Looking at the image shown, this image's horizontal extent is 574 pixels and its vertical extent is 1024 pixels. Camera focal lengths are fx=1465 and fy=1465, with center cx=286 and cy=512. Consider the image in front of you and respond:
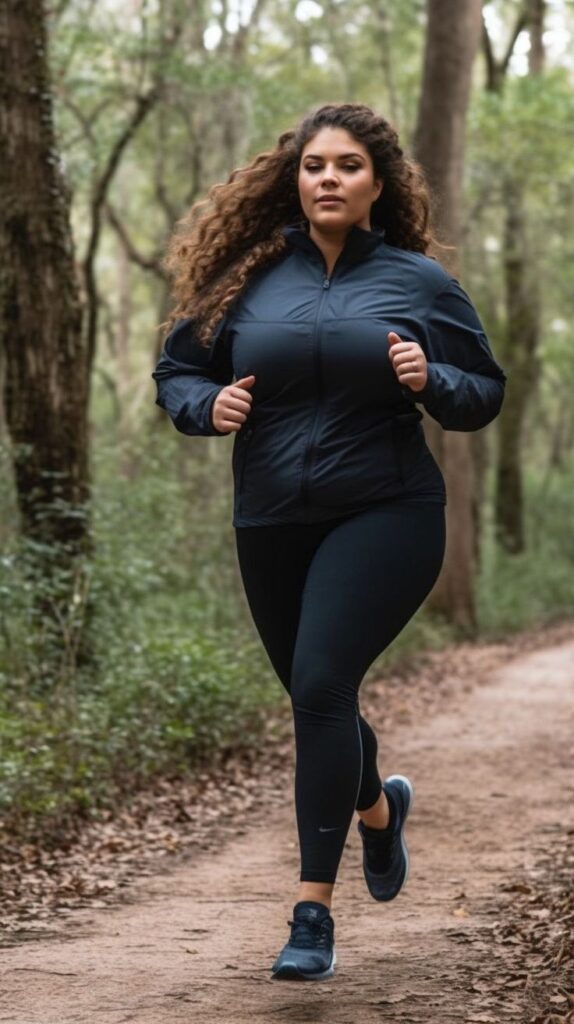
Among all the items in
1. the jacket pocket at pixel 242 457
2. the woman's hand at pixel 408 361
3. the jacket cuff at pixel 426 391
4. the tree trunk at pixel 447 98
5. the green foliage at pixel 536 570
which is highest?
the tree trunk at pixel 447 98

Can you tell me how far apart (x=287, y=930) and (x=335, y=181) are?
257 centimetres

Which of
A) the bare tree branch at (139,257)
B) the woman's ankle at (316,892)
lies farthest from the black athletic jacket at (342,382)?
the bare tree branch at (139,257)

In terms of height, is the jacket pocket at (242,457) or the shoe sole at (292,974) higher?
the jacket pocket at (242,457)

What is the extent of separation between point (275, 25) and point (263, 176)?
2466 centimetres

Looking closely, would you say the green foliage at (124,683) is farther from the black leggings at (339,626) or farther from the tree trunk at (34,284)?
the black leggings at (339,626)

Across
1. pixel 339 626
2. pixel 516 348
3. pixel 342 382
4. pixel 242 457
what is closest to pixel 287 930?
pixel 339 626

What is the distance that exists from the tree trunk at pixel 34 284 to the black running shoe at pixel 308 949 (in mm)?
5724

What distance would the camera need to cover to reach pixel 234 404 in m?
4.09

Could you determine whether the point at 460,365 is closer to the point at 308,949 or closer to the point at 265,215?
the point at 265,215

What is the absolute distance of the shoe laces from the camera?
3.95 meters

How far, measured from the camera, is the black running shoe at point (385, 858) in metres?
4.70

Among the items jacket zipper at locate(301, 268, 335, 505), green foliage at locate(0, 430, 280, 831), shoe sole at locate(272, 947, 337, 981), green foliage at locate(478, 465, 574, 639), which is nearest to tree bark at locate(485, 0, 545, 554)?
green foliage at locate(478, 465, 574, 639)

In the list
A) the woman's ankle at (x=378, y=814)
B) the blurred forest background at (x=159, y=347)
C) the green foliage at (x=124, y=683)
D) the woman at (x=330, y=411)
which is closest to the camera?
the woman at (x=330, y=411)

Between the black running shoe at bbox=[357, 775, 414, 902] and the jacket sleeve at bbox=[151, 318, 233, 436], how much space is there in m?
1.42
